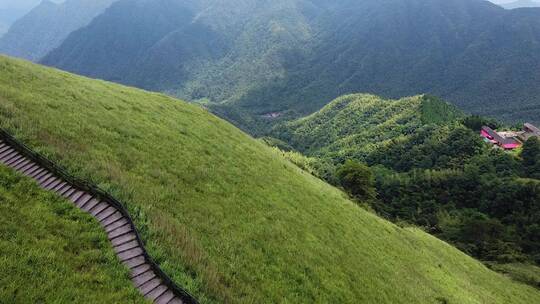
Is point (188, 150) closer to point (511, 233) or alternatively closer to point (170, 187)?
point (170, 187)

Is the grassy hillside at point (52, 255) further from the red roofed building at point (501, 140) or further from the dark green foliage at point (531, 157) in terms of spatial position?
the red roofed building at point (501, 140)

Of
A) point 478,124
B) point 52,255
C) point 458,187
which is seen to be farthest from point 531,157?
point 52,255

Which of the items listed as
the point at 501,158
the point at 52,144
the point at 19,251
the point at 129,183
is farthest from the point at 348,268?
the point at 501,158

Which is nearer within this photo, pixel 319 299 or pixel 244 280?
pixel 244 280

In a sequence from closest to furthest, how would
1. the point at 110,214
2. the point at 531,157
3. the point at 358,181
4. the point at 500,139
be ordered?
the point at 110,214 → the point at 358,181 → the point at 531,157 → the point at 500,139

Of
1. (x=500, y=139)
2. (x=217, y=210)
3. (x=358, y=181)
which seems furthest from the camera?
(x=500, y=139)

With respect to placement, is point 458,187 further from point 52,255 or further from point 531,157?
point 52,255

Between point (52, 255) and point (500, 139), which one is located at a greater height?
point (52, 255)

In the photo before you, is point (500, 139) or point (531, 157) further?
point (500, 139)
